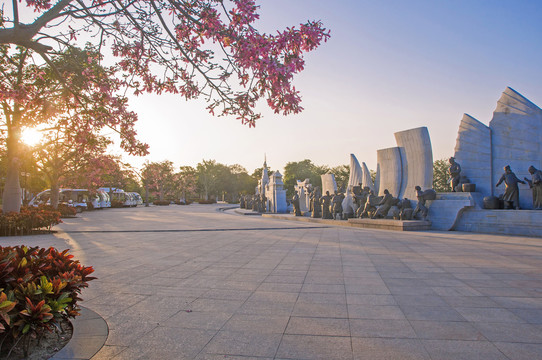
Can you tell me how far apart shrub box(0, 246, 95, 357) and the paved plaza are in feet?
1.71

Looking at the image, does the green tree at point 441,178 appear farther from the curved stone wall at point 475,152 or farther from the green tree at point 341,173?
the curved stone wall at point 475,152

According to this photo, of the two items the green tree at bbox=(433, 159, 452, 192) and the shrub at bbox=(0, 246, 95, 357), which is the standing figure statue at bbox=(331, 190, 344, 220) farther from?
the green tree at bbox=(433, 159, 452, 192)

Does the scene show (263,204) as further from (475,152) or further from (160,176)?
(160,176)

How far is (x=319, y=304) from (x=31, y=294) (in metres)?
2.87

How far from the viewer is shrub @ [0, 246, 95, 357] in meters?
2.33

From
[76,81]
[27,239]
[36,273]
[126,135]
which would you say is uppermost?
[76,81]

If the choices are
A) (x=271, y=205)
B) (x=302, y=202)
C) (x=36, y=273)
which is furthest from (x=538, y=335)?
(x=271, y=205)

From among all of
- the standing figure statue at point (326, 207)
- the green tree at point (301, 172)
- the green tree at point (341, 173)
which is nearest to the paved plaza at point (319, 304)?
the standing figure statue at point (326, 207)

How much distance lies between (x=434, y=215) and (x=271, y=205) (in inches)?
683

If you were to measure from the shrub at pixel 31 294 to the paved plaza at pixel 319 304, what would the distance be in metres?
0.52

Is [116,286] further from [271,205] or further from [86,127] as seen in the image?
[271,205]

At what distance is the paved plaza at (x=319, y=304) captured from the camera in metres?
2.82

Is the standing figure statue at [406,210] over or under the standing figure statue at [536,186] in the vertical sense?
under

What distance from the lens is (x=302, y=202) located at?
2534 cm
